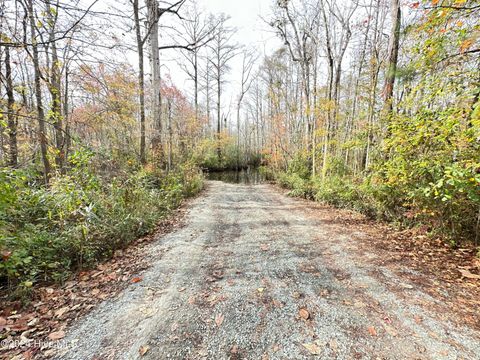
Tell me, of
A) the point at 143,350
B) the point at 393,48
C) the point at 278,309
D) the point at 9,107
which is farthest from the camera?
the point at 393,48

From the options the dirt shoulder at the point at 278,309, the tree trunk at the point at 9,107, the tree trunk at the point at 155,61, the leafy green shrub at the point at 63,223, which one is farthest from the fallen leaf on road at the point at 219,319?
the tree trunk at the point at 155,61

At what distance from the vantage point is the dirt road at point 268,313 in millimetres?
1647

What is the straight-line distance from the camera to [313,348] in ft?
5.42

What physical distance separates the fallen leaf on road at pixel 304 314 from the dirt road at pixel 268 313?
0.4 inches

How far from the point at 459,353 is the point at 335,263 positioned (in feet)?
4.80

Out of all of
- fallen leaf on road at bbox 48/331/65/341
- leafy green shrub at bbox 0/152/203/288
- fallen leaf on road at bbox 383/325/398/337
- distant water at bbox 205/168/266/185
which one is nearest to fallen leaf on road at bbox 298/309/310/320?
fallen leaf on road at bbox 383/325/398/337

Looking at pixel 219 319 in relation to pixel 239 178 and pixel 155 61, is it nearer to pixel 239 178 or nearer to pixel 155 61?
pixel 155 61

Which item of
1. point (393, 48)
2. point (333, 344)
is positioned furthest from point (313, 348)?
point (393, 48)

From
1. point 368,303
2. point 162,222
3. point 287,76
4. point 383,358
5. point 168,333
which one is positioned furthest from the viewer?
point 287,76

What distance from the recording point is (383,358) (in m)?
1.55

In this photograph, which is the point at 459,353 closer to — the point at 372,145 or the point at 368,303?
the point at 368,303

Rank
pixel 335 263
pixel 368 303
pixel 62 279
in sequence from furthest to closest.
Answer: pixel 335 263 → pixel 62 279 → pixel 368 303

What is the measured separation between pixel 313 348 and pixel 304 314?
37 cm

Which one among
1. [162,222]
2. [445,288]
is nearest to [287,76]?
[162,222]
